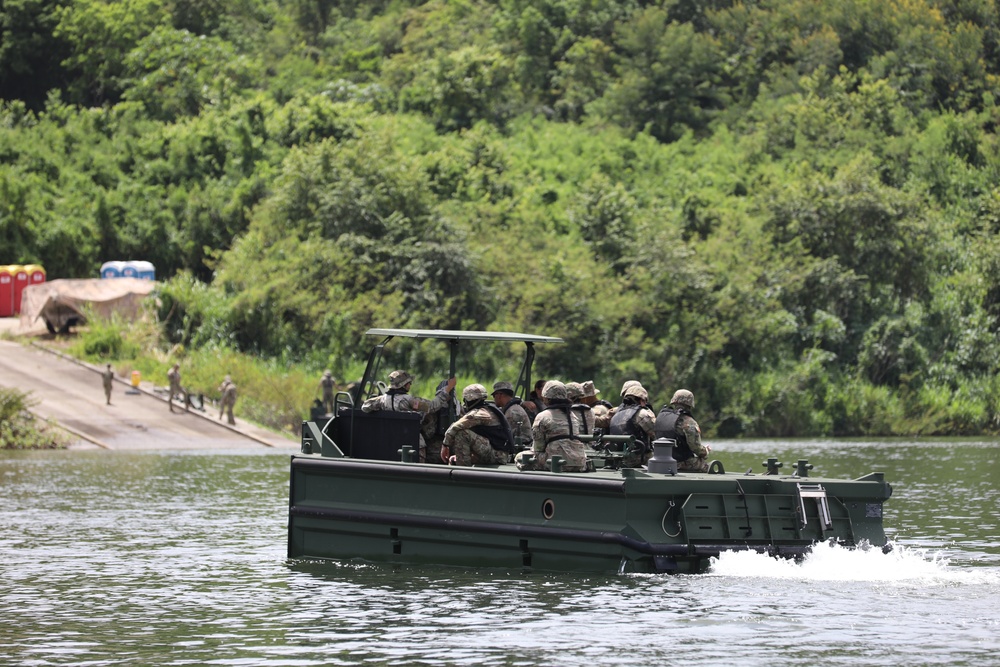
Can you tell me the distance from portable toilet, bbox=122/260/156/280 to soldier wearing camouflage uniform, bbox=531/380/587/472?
4495 cm

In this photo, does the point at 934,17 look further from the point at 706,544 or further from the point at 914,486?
the point at 706,544

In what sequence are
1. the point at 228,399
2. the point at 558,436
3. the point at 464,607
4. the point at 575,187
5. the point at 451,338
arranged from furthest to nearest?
the point at 575,187, the point at 228,399, the point at 451,338, the point at 558,436, the point at 464,607

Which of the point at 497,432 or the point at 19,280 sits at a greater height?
the point at 19,280

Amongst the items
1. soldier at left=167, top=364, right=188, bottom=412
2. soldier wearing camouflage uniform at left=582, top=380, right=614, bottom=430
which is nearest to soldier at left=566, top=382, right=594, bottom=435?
soldier wearing camouflage uniform at left=582, top=380, right=614, bottom=430

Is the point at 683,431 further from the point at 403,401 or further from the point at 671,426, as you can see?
the point at 403,401

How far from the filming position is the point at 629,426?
1694 centimetres

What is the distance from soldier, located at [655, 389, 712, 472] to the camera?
16469 mm

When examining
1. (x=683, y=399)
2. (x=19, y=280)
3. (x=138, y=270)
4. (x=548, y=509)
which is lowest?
(x=548, y=509)

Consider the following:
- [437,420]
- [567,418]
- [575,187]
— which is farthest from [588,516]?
[575,187]

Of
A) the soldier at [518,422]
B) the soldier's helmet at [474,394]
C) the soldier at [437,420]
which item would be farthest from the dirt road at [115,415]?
the soldier's helmet at [474,394]

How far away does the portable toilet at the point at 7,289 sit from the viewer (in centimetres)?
5816

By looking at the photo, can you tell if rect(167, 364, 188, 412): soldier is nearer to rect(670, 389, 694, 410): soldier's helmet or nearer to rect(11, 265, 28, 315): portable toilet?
rect(11, 265, 28, 315): portable toilet

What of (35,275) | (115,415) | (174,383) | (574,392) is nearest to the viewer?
(574,392)

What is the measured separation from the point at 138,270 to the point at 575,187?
55.3 ft
